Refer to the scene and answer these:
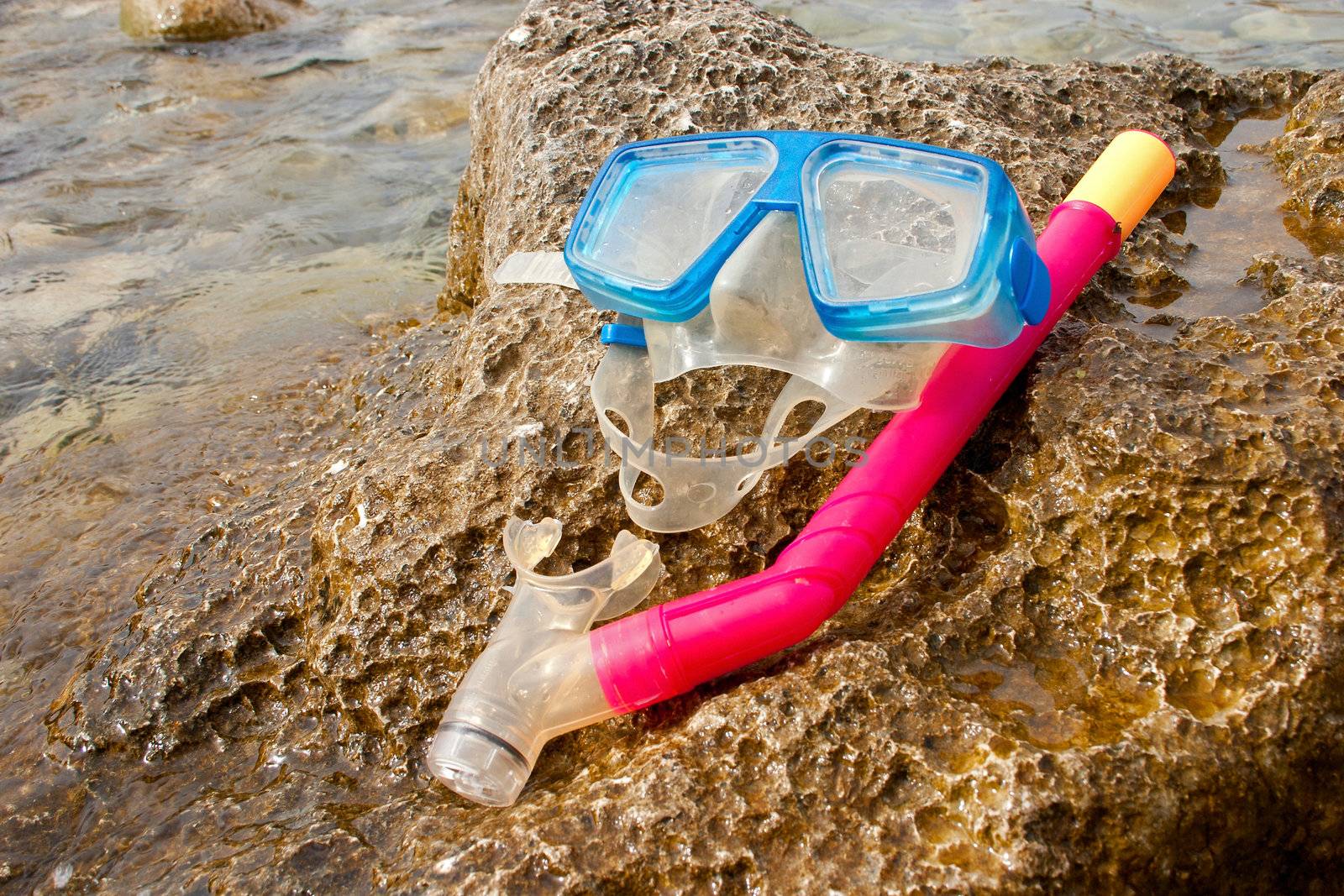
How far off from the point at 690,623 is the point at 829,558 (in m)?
0.27

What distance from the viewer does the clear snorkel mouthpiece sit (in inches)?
61.1

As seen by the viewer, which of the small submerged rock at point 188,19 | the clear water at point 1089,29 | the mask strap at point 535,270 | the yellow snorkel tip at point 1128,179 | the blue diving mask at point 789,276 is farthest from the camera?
the small submerged rock at point 188,19

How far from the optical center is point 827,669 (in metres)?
1.56

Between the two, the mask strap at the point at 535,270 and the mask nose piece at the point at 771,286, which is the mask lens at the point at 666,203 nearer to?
the mask nose piece at the point at 771,286

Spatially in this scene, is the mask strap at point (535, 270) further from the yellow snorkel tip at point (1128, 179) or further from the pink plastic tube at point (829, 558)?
the yellow snorkel tip at point (1128, 179)

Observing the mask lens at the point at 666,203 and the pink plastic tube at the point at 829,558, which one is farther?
the mask lens at the point at 666,203

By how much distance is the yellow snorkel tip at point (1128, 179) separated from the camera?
2.10 m

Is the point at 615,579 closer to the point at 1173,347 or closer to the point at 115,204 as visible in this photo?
the point at 1173,347

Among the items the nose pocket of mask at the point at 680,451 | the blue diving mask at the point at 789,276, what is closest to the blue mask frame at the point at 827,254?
the blue diving mask at the point at 789,276

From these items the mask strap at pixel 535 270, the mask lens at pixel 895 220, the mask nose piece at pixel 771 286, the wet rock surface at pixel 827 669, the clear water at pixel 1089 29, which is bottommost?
the clear water at pixel 1089 29

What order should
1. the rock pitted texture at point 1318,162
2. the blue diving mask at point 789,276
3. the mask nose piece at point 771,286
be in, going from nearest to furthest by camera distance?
the blue diving mask at point 789,276
the mask nose piece at point 771,286
the rock pitted texture at point 1318,162

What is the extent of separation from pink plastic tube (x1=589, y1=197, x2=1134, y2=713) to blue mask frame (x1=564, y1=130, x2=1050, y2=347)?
19 cm

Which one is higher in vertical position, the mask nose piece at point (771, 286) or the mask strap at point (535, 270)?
the mask nose piece at point (771, 286)

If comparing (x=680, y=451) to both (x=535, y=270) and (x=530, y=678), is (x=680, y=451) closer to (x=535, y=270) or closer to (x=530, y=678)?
(x=530, y=678)
